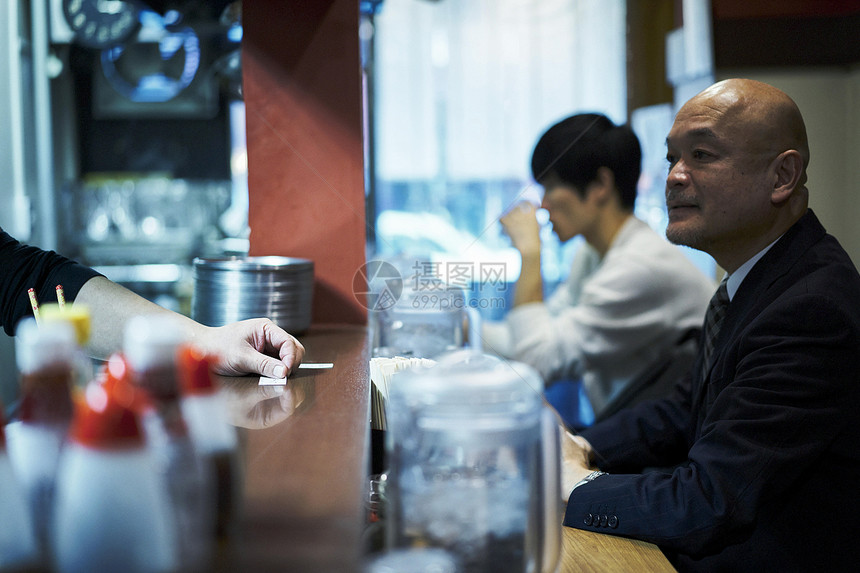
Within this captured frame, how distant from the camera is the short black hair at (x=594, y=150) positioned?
2420 millimetres

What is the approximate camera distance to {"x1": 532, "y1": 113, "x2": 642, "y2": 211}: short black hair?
242 centimetres

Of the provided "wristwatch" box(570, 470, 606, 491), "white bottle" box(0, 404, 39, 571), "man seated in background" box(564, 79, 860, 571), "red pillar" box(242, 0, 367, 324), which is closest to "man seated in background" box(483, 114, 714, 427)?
"red pillar" box(242, 0, 367, 324)

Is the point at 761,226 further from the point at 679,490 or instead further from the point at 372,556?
the point at 372,556

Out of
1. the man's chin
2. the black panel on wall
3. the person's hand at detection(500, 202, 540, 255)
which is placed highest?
the black panel on wall

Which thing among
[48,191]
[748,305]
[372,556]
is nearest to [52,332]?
[372,556]

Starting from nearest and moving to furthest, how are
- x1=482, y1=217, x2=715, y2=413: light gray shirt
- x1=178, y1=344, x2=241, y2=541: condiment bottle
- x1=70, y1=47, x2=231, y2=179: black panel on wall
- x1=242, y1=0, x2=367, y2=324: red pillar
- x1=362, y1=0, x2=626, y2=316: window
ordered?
1. x1=178, y1=344, x2=241, y2=541: condiment bottle
2. x1=242, y1=0, x2=367, y2=324: red pillar
3. x1=482, y1=217, x2=715, y2=413: light gray shirt
4. x1=362, y1=0, x2=626, y2=316: window
5. x1=70, y1=47, x2=231, y2=179: black panel on wall

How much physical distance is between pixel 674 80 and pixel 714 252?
2584 millimetres

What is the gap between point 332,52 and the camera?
6.26 ft

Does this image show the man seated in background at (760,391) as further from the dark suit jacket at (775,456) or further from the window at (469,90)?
the window at (469,90)

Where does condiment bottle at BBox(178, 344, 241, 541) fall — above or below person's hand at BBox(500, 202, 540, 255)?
below

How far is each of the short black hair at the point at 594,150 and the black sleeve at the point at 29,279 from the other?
1.55 meters

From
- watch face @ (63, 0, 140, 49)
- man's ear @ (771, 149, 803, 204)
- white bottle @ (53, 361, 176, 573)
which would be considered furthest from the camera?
watch face @ (63, 0, 140, 49)

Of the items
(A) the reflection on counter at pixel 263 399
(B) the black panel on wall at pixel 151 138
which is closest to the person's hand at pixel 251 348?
(A) the reflection on counter at pixel 263 399

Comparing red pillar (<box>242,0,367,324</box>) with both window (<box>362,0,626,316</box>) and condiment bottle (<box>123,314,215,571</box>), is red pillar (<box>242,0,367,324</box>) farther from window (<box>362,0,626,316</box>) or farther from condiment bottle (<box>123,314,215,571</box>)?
window (<box>362,0,626,316</box>)
